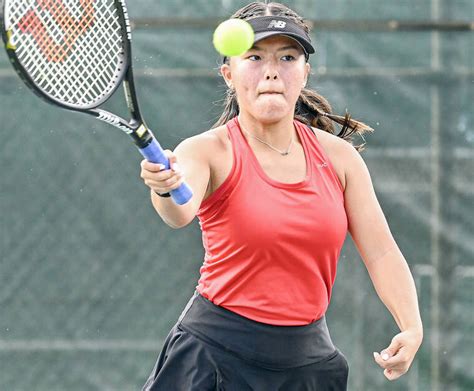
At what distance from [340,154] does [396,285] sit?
40 centimetres

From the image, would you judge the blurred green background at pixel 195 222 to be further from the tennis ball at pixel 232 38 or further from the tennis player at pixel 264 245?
the tennis ball at pixel 232 38

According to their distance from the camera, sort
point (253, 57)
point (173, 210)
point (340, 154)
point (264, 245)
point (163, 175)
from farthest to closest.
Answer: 1. point (340, 154)
2. point (253, 57)
3. point (264, 245)
4. point (173, 210)
5. point (163, 175)

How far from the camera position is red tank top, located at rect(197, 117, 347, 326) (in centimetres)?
263

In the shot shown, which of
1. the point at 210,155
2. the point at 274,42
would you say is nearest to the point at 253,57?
the point at 274,42

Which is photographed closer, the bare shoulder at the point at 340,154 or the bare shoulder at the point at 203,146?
the bare shoulder at the point at 203,146

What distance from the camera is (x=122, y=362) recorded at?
14.3ft

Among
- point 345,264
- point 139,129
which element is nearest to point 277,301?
point 139,129

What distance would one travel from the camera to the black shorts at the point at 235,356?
2656 mm

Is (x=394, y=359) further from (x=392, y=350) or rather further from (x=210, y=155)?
(x=210, y=155)

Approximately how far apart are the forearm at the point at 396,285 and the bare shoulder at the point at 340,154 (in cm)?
24

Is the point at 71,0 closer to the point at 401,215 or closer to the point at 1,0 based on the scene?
the point at 1,0

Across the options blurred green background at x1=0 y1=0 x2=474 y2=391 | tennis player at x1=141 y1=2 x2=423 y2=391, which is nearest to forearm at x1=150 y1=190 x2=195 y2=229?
tennis player at x1=141 y1=2 x2=423 y2=391

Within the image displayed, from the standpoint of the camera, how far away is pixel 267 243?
103 inches

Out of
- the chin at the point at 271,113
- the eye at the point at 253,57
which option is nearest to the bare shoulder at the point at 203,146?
the chin at the point at 271,113
